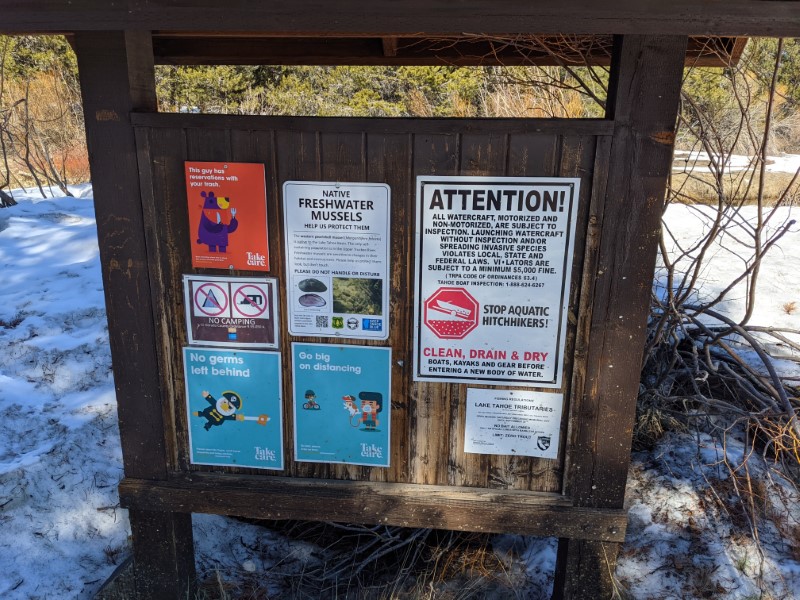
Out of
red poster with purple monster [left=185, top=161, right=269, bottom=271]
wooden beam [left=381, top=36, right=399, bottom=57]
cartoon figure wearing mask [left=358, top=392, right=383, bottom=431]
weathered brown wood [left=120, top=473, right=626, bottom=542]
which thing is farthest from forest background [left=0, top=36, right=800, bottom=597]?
red poster with purple monster [left=185, top=161, right=269, bottom=271]

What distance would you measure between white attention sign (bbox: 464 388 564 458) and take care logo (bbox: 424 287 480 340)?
0.90ft

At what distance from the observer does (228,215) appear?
7.91ft

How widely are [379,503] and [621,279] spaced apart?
140 cm

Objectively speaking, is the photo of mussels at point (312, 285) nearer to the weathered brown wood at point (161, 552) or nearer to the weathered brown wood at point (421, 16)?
the weathered brown wood at point (421, 16)

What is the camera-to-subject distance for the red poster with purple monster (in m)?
2.38

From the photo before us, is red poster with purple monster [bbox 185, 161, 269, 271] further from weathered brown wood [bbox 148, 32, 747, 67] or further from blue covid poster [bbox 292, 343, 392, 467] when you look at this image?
weathered brown wood [bbox 148, 32, 747, 67]

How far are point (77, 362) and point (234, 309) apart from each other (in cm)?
286

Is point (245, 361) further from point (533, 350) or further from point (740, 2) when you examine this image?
point (740, 2)

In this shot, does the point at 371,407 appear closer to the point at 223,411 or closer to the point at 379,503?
the point at 379,503

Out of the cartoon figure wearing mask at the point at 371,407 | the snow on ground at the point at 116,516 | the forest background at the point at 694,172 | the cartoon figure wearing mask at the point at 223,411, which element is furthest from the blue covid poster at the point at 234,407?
the forest background at the point at 694,172

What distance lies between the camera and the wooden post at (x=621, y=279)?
2.15m

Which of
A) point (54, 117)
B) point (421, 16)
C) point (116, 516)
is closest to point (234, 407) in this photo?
point (116, 516)

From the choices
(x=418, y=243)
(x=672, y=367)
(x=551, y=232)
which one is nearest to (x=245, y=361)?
(x=418, y=243)

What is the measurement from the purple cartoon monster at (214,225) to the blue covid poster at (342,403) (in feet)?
1.75
